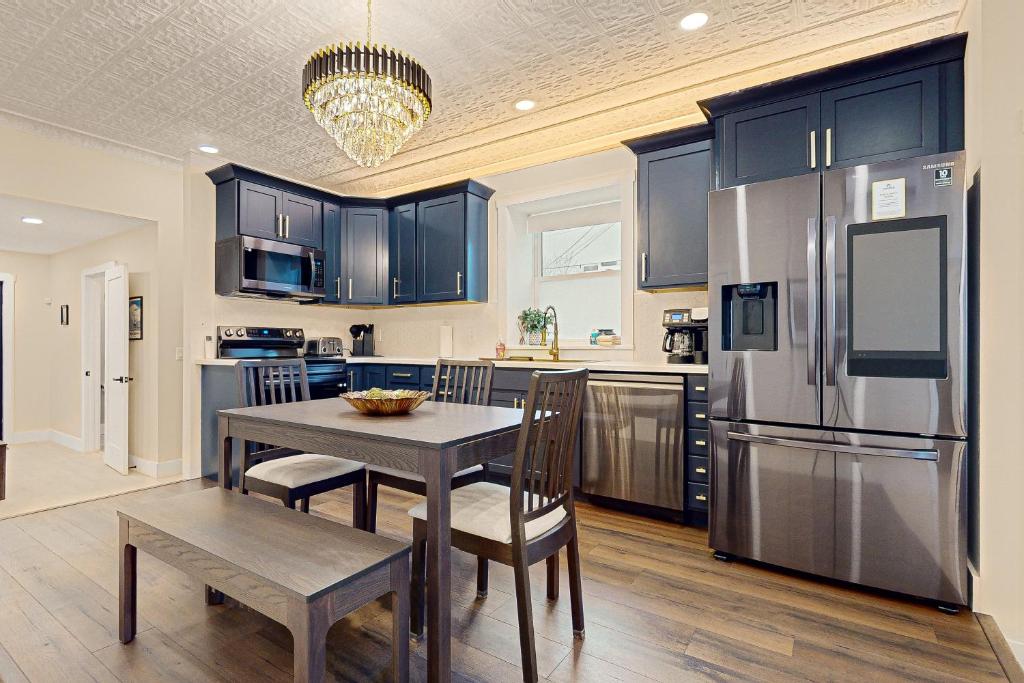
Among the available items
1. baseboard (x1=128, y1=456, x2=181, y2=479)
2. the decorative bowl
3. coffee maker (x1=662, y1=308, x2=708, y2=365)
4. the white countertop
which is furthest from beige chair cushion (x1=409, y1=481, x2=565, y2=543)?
baseboard (x1=128, y1=456, x2=181, y2=479)

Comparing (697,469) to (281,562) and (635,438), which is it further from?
(281,562)

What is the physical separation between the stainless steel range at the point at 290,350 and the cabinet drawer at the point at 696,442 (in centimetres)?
291

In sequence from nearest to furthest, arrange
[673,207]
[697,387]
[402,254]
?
[697,387], [673,207], [402,254]

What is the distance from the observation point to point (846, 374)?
7.64 ft

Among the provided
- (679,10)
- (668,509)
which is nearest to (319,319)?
(668,509)

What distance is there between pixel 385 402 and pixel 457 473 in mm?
547

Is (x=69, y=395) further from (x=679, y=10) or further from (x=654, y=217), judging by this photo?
(x=679, y=10)

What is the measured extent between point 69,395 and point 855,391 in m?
7.38

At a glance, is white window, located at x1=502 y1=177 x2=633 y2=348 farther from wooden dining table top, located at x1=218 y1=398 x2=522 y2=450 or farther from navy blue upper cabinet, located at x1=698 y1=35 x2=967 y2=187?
wooden dining table top, located at x1=218 y1=398 x2=522 y2=450

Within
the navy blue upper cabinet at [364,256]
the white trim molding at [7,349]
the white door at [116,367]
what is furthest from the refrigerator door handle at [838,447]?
the white trim molding at [7,349]

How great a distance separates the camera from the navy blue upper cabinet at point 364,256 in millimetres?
4957

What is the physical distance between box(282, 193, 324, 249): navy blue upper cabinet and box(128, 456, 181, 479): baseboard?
7.10 feet

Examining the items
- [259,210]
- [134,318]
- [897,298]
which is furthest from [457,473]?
[134,318]

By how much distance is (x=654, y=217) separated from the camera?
11.3 feet
